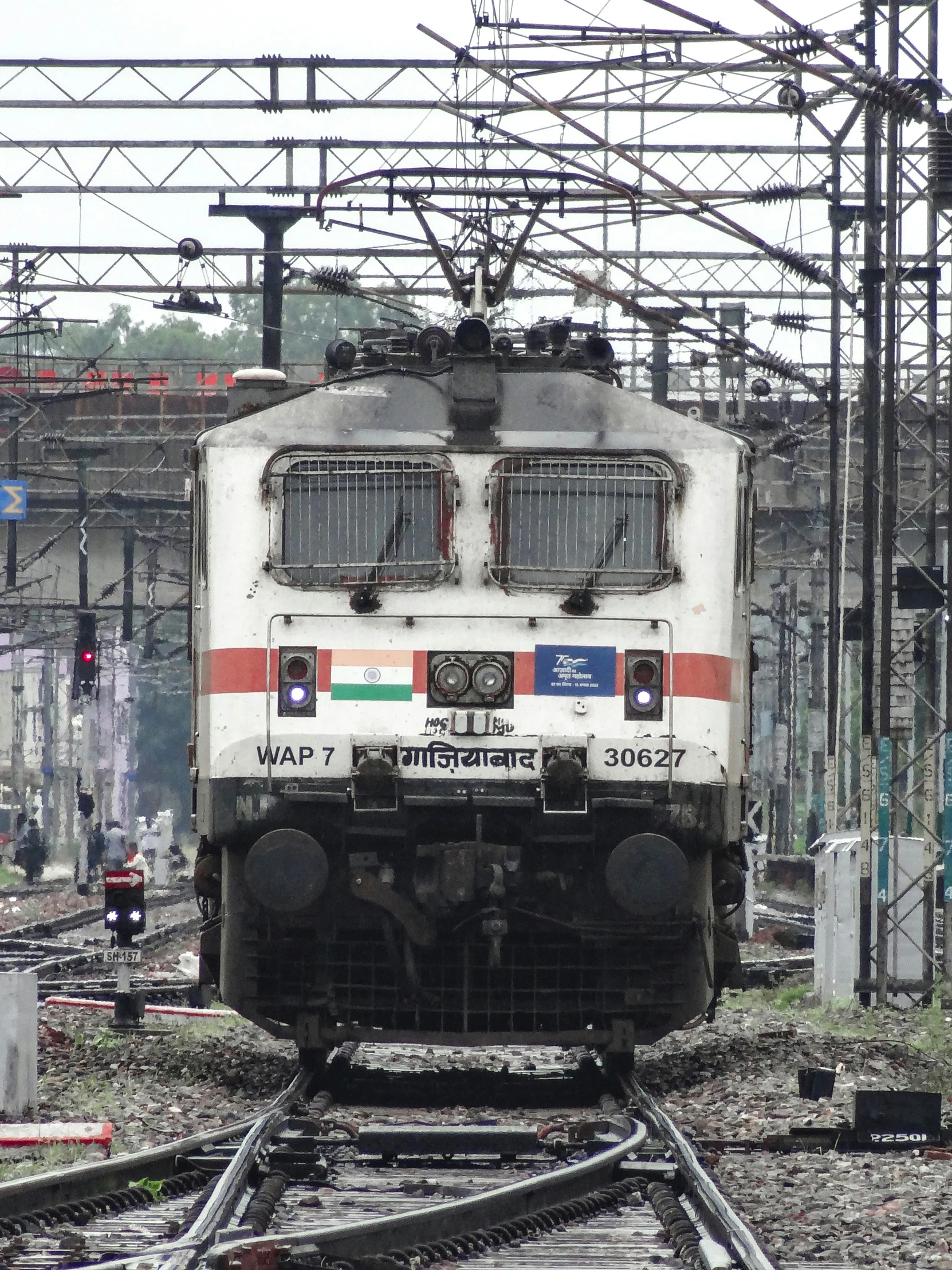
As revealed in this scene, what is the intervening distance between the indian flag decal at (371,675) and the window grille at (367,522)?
371mm

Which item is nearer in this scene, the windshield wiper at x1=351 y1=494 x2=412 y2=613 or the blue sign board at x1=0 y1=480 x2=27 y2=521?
the windshield wiper at x1=351 y1=494 x2=412 y2=613

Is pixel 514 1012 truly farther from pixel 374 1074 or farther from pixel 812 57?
pixel 812 57

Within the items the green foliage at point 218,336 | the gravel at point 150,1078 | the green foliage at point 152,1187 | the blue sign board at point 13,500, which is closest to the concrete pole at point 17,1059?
the gravel at point 150,1078

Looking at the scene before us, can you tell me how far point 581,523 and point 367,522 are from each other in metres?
1.05

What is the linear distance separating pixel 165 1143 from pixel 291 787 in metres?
1.71

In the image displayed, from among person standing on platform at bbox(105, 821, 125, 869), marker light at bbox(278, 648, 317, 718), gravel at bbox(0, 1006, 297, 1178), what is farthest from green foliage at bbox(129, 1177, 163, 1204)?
person standing on platform at bbox(105, 821, 125, 869)

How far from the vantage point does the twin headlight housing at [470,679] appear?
405 inches

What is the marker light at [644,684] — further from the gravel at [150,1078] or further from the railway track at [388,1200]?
the gravel at [150,1078]

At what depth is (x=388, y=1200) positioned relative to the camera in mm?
8367

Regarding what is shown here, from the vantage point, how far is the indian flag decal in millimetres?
10281

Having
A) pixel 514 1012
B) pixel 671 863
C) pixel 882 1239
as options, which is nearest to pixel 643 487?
pixel 671 863

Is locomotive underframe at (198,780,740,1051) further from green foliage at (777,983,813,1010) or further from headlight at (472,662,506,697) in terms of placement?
green foliage at (777,983,813,1010)

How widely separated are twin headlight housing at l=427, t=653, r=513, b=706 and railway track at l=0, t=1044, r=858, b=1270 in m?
1.98

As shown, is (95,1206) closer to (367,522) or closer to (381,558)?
(381,558)
